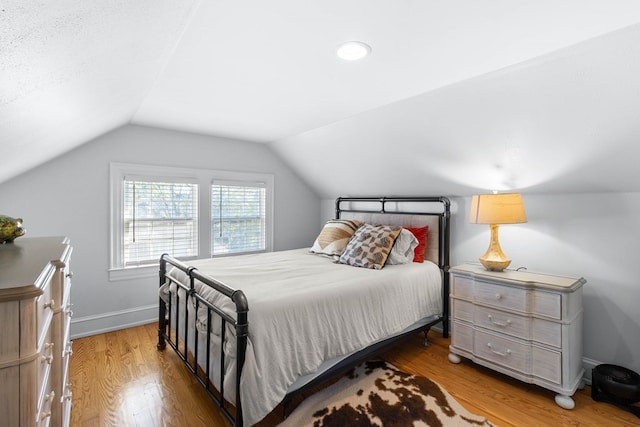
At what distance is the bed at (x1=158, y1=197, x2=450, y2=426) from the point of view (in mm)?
1684

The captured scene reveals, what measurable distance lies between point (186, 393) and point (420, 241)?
2.44 metres

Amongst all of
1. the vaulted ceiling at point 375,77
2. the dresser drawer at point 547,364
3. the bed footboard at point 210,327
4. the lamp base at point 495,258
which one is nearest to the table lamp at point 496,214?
the lamp base at point 495,258

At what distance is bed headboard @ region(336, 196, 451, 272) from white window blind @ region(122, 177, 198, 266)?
1.99 m

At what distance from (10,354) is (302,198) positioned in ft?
13.2

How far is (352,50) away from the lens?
175cm

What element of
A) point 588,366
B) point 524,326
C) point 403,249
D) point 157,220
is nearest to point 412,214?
point 403,249

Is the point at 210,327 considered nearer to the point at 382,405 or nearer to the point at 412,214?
the point at 382,405

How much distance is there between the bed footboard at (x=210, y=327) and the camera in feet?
5.34

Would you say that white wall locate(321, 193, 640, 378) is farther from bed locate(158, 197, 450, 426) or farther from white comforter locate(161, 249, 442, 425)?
white comforter locate(161, 249, 442, 425)

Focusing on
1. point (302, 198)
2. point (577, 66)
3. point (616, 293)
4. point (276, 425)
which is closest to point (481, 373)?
point (616, 293)

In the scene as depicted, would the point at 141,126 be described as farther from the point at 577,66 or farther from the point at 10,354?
the point at 577,66

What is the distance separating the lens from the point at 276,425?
1.88 metres

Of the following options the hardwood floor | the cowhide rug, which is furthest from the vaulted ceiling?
the cowhide rug

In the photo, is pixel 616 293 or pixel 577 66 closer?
pixel 577 66
